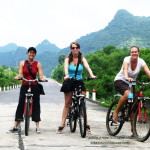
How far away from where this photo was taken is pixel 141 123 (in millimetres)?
6340

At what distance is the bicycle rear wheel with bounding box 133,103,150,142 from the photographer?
6206 mm

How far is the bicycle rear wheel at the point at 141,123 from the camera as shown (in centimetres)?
621

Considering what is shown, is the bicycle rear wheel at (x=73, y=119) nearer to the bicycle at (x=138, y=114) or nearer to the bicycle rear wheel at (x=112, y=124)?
the bicycle rear wheel at (x=112, y=124)

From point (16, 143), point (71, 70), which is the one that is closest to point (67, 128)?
point (71, 70)

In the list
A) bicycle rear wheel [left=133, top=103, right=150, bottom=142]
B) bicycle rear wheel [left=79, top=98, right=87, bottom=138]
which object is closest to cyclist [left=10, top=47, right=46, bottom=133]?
bicycle rear wheel [left=79, top=98, right=87, bottom=138]

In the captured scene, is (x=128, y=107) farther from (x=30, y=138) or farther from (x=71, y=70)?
(x=30, y=138)

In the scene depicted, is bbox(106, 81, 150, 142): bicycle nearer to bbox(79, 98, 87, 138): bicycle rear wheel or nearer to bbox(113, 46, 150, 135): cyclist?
bbox(113, 46, 150, 135): cyclist

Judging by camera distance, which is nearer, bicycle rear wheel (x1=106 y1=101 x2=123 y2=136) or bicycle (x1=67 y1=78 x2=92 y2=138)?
bicycle (x1=67 y1=78 x2=92 y2=138)

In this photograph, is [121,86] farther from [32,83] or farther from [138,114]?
[32,83]

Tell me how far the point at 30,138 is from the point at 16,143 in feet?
1.94

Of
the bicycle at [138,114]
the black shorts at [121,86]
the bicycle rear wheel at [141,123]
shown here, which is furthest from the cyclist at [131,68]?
the bicycle rear wheel at [141,123]

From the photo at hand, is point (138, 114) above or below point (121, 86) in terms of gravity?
below

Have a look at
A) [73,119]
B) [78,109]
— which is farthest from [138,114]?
[73,119]

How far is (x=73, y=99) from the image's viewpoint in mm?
7219
